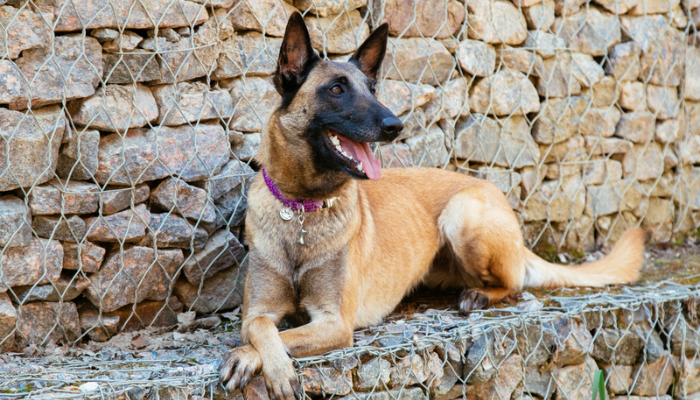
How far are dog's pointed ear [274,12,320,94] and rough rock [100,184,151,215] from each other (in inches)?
37.2

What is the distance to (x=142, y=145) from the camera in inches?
128

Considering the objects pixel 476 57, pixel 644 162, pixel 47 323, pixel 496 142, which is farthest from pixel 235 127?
pixel 644 162

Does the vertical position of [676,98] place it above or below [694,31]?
below

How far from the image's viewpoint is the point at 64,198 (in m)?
3.02

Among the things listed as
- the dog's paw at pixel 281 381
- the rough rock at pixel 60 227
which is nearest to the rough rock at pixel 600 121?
the dog's paw at pixel 281 381

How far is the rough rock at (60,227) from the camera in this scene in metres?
2.99

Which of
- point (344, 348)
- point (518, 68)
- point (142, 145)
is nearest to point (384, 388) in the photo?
point (344, 348)

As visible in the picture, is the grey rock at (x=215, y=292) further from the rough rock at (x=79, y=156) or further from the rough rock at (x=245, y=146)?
the rough rock at (x=79, y=156)

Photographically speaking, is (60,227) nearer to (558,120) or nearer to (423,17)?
(423,17)

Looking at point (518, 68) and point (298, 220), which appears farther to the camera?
point (518, 68)

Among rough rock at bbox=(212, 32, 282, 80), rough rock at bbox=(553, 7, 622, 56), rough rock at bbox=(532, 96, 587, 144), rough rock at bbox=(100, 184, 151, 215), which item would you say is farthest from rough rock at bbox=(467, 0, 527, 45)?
rough rock at bbox=(100, 184, 151, 215)

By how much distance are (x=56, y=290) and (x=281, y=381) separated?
4.28ft

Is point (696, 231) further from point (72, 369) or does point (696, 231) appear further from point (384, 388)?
point (72, 369)

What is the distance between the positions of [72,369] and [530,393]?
97.5 inches
